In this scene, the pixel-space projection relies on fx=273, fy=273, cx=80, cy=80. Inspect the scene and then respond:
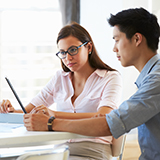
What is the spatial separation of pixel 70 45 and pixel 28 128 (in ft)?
2.63

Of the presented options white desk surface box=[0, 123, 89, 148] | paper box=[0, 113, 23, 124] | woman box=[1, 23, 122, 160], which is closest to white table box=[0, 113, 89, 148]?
white desk surface box=[0, 123, 89, 148]

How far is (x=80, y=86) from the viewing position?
2006 millimetres

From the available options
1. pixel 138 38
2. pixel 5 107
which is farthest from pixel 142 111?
pixel 5 107

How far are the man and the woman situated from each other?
370 millimetres

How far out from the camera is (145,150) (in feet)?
4.46

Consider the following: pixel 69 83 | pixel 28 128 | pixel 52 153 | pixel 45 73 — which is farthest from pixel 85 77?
pixel 45 73

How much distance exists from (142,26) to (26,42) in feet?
9.83

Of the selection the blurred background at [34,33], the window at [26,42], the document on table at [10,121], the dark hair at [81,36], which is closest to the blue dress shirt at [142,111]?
the document on table at [10,121]

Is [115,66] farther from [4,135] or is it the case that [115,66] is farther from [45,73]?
[4,135]

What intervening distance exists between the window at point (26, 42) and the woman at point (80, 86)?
6.89 feet

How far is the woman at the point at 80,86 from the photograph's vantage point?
1703 mm

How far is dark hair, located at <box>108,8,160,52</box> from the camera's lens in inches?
54.6

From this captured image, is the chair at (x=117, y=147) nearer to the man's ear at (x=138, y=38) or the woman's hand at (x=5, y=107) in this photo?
the man's ear at (x=138, y=38)

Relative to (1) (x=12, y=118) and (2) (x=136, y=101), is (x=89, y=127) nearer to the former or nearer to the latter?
(2) (x=136, y=101)
